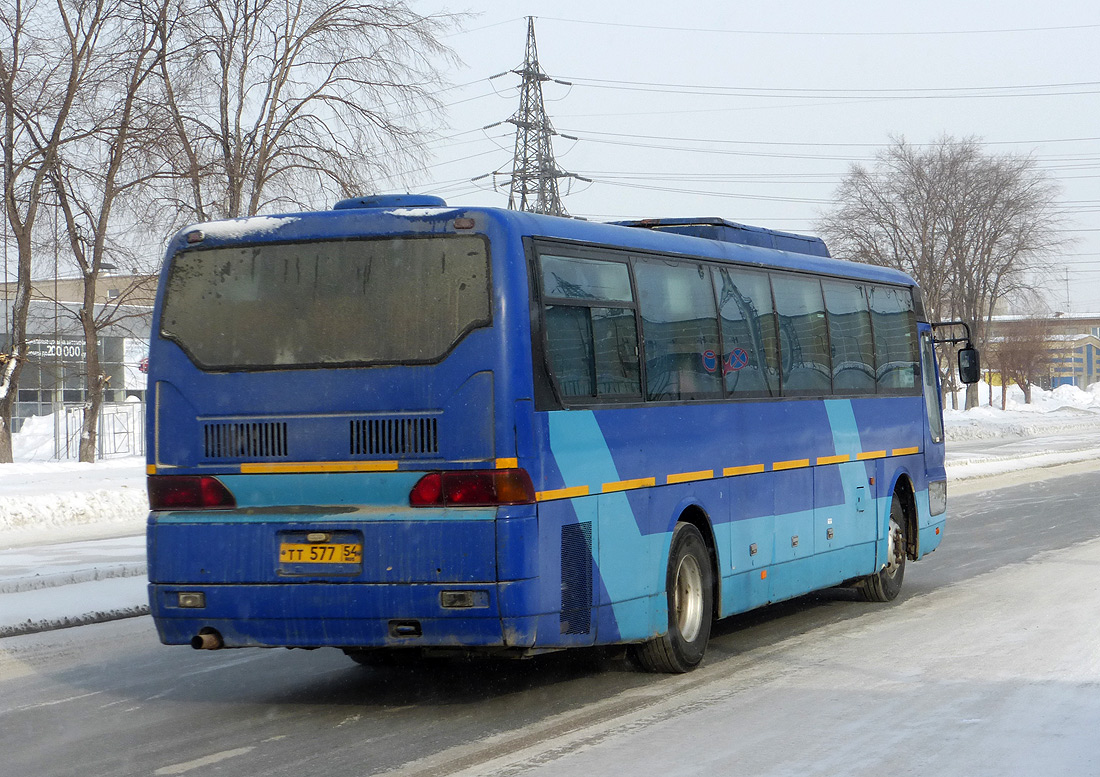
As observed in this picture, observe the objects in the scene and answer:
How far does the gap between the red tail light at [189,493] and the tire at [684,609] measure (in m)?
2.67

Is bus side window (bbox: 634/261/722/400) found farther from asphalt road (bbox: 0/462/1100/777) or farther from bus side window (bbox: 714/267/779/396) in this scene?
asphalt road (bbox: 0/462/1100/777)

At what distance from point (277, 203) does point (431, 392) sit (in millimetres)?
22875

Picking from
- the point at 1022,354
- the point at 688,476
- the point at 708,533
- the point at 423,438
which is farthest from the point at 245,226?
the point at 1022,354

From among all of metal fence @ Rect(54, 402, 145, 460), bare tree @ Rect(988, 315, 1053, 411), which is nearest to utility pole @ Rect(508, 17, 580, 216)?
metal fence @ Rect(54, 402, 145, 460)

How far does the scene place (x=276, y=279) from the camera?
7957 mm

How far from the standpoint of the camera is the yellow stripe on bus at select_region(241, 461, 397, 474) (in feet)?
24.8

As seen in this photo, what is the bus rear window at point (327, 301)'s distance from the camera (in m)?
7.61

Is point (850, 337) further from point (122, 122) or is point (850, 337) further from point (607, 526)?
point (122, 122)

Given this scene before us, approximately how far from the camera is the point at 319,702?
826cm

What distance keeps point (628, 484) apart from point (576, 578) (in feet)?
2.53

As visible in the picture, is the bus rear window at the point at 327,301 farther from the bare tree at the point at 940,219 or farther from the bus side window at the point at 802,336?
the bare tree at the point at 940,219

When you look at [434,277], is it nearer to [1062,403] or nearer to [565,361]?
[565,361]

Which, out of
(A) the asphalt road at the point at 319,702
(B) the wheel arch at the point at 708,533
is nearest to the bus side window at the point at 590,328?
(B) the wheel arch at the point at 708,533

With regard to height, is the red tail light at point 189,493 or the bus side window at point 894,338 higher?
the bus side window at point 894,338
